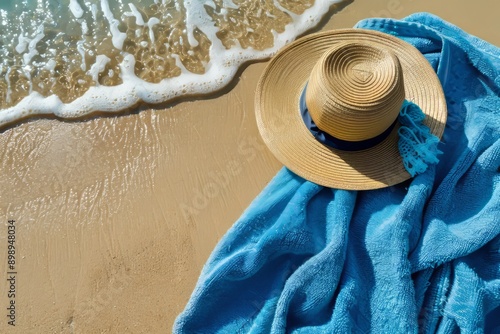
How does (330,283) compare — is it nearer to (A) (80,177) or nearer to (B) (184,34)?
(A) (80,177)

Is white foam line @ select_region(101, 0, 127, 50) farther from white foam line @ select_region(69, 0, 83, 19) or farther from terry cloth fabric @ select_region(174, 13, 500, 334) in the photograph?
Result: terry cloth fabric @ select_region(174, 13, 500, 334)

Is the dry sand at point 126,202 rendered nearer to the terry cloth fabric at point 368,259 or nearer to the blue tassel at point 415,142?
the terry cloth fabric at point 368,259

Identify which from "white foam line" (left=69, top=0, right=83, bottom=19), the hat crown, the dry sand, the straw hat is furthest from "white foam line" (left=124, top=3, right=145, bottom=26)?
the hat crown

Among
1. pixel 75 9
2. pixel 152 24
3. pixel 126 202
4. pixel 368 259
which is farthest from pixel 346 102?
pixel 75 9

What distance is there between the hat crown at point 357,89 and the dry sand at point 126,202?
1.79ft

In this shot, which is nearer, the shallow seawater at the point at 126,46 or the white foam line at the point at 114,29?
the shallow seawater at the point at 126,46

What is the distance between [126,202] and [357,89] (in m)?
1.17

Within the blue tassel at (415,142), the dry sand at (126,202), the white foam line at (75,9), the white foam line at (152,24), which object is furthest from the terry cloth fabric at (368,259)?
the white foam line at (75,9)

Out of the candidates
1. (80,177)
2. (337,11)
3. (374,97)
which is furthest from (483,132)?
(80,177)

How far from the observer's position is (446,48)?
203 centimetres

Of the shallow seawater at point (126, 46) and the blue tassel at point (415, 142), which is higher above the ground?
the blue tassel at point (415, 142)

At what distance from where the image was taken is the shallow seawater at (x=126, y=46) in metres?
2.37

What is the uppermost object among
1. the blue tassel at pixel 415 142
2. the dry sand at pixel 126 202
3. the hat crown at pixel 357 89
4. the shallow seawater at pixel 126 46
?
the hat crown at pixel 357 89

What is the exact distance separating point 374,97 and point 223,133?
0.86 meters
